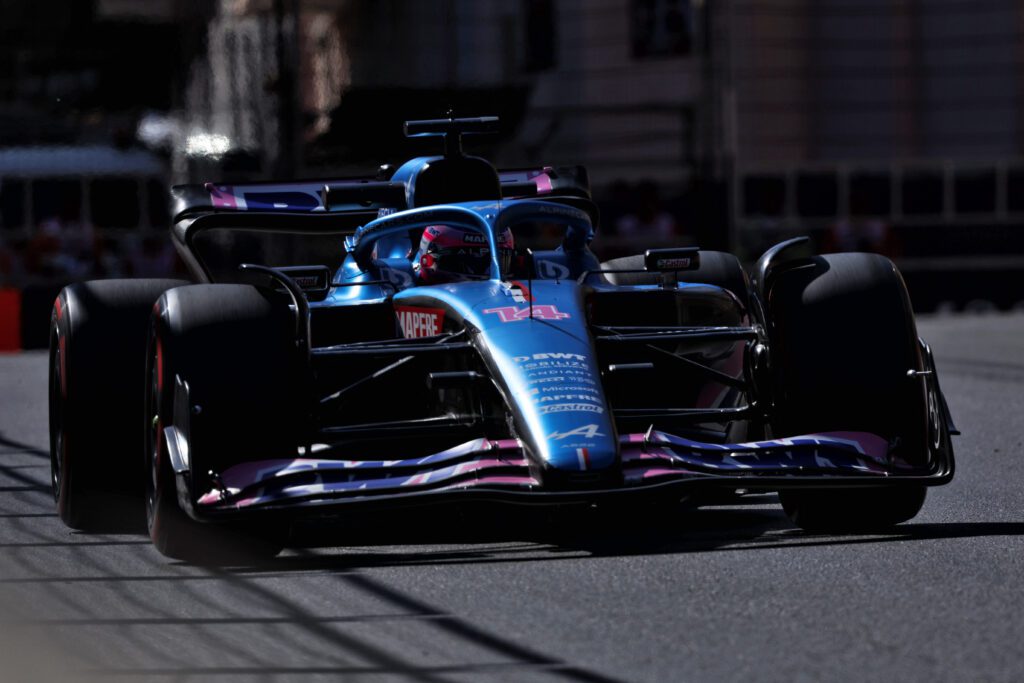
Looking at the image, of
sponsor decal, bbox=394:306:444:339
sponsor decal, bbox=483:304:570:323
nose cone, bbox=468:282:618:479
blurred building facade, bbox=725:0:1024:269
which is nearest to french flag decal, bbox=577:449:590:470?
nose cone, bbox=468:282:618:479

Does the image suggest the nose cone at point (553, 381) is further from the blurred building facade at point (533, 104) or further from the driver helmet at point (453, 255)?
the blurred building facade at point (533, 104)

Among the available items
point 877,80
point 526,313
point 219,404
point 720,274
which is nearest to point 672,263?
point 526,313

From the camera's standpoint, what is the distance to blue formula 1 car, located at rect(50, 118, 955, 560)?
21.3 ft

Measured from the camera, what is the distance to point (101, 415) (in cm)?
736

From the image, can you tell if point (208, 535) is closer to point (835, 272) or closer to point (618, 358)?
point (618, 358)

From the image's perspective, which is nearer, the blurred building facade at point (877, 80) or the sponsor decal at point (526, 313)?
the sponsor decal at point (526, 313)

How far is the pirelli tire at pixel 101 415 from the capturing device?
736 centimetres

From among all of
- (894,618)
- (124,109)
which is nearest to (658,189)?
(124,109)

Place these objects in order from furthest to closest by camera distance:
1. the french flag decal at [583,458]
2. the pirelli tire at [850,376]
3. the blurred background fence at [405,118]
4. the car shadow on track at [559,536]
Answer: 1. the blurred background fence at [405,118]
2. the pirelli tire at [850,376]
3. the car shadow on track at [559,536]
4. the french flag decal at [583,458]

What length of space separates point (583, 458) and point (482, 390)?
29.9 inches

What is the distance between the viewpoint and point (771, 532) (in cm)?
719

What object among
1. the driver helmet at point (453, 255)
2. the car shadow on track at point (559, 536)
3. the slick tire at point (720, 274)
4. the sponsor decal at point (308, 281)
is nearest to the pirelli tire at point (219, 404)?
the car shadow on track at point (559, 536)

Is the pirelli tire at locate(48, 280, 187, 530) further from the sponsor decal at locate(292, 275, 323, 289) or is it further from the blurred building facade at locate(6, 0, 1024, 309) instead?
the blurred building facade at locate(6, 0, 1024, 309)

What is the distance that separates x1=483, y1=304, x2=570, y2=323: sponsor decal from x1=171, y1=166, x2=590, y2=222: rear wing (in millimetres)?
1781
